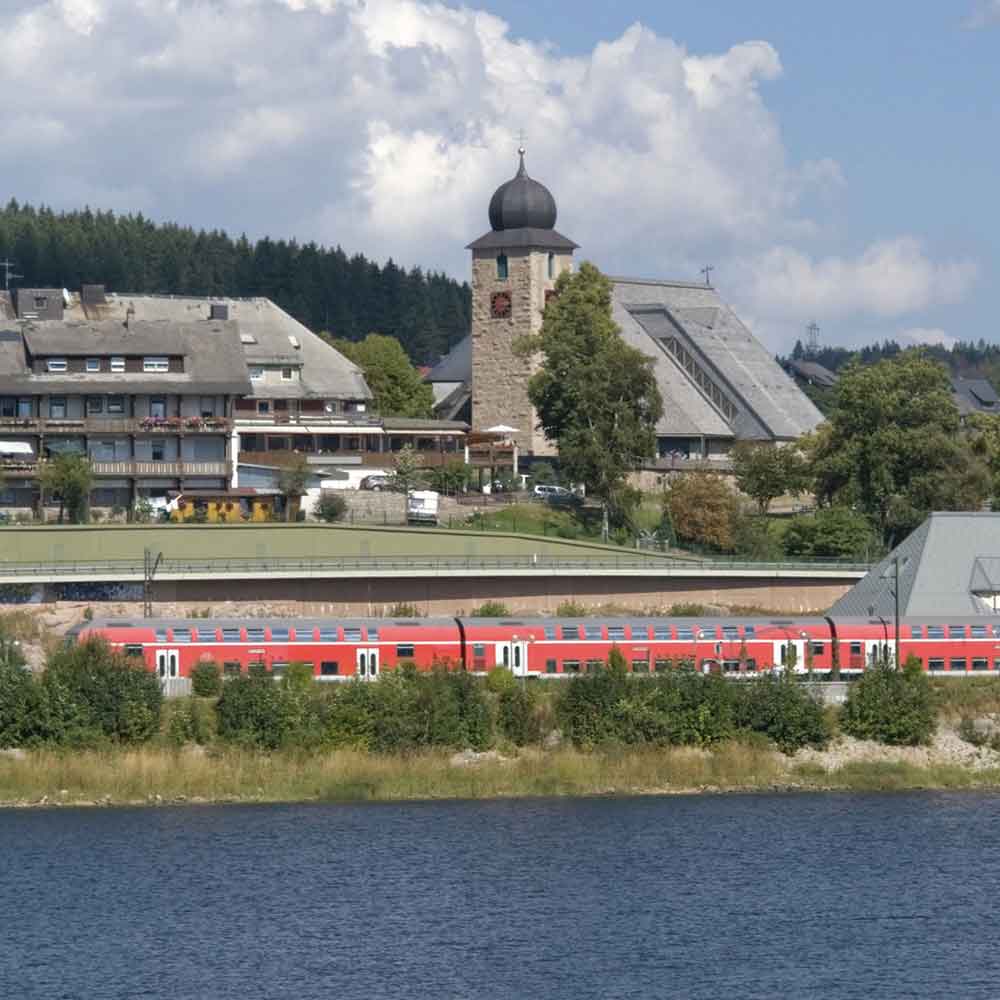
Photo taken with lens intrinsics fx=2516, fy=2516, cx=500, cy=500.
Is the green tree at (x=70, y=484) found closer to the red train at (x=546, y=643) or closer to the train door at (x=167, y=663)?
the red train at (x=546, y=643)

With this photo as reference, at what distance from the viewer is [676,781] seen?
77.9 m

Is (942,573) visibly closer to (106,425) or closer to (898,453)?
(898,453)

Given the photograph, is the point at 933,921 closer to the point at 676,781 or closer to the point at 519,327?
the point at 676,781

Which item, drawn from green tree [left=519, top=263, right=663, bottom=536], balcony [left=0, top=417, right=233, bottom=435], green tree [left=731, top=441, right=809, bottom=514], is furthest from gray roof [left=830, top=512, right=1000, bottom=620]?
balcony [left=0, top=417, right=233, bottom=435]

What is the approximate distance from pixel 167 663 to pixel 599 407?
39.8 m

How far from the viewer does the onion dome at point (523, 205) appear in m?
136

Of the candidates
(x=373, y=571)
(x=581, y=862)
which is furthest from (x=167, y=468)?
(x=581, y=862)

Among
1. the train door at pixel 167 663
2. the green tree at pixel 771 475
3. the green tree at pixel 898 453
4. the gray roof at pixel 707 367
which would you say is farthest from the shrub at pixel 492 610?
the gray roof at pixel 707 367

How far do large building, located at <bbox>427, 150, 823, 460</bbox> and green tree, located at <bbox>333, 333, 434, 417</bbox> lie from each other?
2550 millimetres

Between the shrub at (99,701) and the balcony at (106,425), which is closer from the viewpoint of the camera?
the shrub at (99,701)

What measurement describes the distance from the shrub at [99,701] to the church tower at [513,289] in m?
57.1

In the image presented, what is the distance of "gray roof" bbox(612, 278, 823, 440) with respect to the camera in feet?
460

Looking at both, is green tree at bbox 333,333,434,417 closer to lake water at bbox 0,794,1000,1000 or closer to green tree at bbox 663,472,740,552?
green tree at bbox 663,472,740,552

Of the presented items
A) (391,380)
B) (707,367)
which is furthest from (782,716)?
(391,380)
